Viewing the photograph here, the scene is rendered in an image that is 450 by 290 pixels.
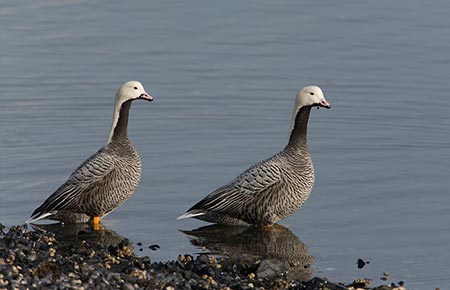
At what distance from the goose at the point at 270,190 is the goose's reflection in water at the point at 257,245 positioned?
0.18 m

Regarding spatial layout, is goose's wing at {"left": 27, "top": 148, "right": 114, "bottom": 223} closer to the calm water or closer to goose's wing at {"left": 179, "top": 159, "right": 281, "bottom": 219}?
the calm water

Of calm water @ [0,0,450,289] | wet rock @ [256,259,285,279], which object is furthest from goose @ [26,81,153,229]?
wet rock @ [256,259,285,279]

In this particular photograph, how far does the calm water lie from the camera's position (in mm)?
16703

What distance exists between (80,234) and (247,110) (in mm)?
6800

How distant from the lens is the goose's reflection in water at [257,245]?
15188 mm

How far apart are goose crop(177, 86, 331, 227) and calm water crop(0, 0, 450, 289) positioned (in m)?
0.40

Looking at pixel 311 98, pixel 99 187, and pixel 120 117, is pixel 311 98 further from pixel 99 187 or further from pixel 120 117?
pixel 99 187

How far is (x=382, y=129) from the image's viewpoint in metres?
21.7

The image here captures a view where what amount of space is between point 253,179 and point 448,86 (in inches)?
317

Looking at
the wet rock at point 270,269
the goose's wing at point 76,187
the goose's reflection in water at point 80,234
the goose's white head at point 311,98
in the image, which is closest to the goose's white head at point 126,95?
the goose's wing at point 76,187

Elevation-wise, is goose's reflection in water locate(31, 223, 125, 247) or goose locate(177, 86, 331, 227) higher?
goose locate(177, 86, 331, 227)

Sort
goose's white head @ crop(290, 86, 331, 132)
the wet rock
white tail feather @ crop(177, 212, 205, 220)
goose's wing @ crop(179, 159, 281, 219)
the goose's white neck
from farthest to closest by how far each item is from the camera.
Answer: goose's white head @ crop(290, 86, 331, 132), the goose's white neck, goose's wing @ crop(179, 159, 281, 219), white tail feather @ crop(177, 212, 205, 220), the wet rock

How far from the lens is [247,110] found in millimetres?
22453

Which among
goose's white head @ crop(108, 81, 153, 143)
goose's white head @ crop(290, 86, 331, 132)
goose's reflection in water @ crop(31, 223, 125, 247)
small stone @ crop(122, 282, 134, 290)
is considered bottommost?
small stone @ crop(122, 282, 134, 290)
